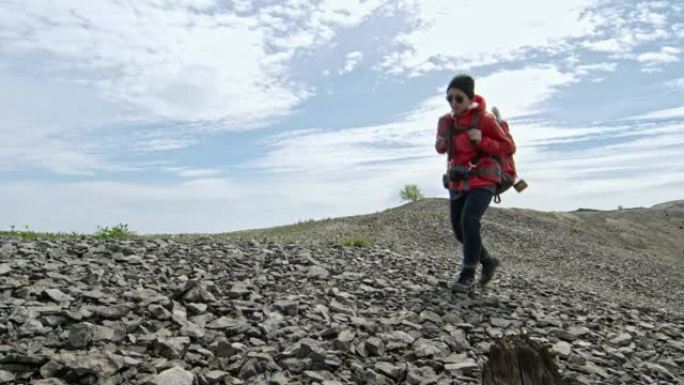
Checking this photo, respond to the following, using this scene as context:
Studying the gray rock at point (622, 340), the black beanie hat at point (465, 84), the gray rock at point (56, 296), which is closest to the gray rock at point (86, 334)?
the gray rock at point (56, 296)

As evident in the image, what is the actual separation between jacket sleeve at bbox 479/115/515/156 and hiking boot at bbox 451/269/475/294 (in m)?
1.87

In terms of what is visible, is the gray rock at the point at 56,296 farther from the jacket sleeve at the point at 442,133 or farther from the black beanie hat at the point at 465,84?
the black beanie hat at the point at 465,84

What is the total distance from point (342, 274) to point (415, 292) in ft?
4.02

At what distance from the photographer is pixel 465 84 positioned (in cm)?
767

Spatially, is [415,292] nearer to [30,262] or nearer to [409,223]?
[30,262]

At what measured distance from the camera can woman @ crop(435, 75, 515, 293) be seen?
7.68 meters

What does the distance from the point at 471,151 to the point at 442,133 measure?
0.58 meters

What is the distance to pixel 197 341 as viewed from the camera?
17.1 ft

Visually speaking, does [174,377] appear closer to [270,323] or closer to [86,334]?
[86,334]

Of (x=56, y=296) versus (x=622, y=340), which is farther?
(x=622, y=340)

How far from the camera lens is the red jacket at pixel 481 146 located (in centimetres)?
767

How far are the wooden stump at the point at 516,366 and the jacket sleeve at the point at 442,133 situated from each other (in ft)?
14.1

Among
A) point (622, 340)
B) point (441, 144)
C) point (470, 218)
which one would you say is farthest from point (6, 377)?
point (622, 340)

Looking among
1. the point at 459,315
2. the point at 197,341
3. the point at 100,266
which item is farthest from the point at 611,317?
the point at 100,266
